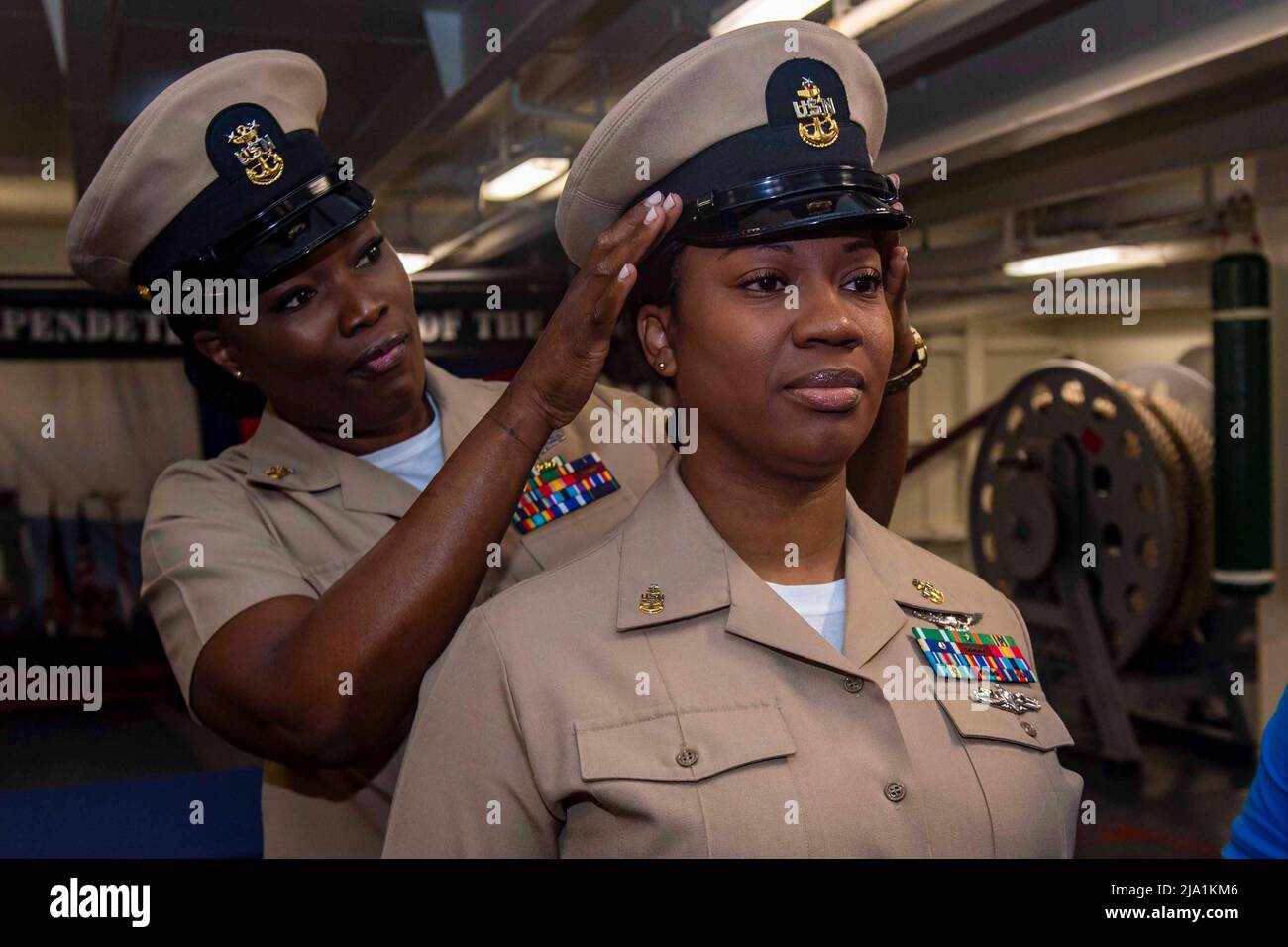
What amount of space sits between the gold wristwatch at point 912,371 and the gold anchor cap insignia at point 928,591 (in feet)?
0.68

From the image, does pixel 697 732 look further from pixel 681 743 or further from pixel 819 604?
pixel 819 604

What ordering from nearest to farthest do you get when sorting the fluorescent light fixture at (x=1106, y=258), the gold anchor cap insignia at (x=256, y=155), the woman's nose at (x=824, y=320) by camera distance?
1. the woman's nose at (x=824, y=320)
2. the gold anchor cap insignia at (x=256, y=155)
3. the fluorescent light fixture at (x=1106, y=258)

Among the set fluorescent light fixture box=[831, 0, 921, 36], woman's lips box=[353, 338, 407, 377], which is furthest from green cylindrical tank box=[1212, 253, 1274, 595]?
woman's lips box=[353, 338, 407, 377]

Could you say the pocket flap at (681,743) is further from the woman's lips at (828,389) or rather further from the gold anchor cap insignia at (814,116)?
the gold anchor cap insignia at (814,116)

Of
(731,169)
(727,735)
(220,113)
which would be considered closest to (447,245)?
(220,113)

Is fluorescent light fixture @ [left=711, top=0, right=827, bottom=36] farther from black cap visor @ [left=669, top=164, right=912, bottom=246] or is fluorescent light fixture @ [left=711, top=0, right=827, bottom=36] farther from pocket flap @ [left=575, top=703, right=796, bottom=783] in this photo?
pocket flap @ [left=575, top=703, right=796, bottom=783]

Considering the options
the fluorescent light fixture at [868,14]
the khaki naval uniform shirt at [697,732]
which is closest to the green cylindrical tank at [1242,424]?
the fluorescent light fixture at [868,14]

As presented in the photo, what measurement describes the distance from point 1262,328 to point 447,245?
280 cm

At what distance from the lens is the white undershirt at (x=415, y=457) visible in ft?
4.51

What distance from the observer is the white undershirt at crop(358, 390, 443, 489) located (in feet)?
4.51

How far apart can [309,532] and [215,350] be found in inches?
9.0

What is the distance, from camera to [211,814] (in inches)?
68.4

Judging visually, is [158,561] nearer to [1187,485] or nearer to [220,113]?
[220,113]

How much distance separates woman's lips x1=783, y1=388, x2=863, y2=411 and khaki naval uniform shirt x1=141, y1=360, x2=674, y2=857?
1.24 ft
